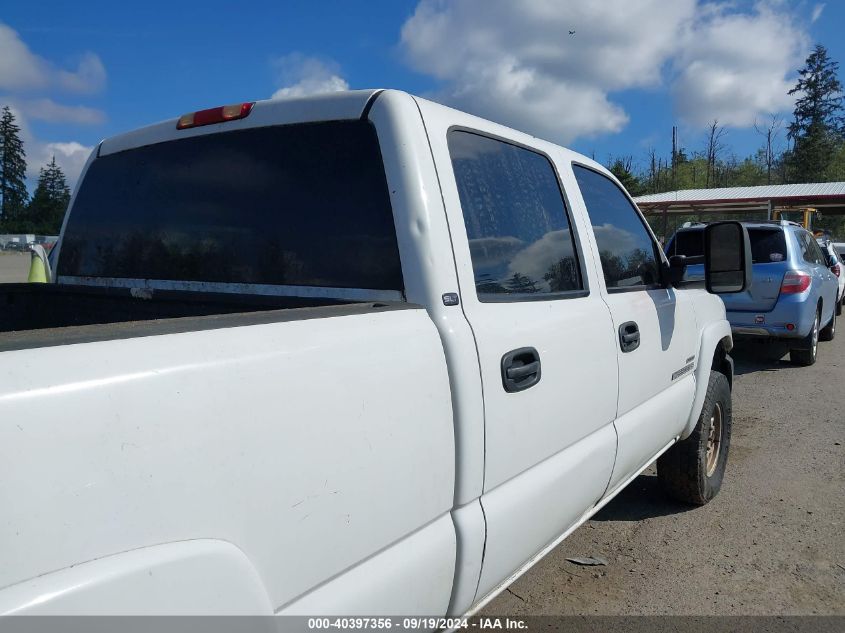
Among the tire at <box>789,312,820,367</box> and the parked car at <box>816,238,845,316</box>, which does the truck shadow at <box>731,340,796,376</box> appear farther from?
the parked car at <box>816,238,845,316</box>

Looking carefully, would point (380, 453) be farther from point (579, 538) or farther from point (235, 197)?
point (579, 538)

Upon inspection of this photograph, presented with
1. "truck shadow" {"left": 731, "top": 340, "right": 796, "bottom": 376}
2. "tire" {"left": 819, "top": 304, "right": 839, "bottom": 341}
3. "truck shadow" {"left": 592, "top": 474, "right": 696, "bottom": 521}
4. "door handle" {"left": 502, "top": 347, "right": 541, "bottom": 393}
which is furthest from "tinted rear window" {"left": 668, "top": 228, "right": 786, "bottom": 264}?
"door handle" {"left": 502, "top": 347, "right": 541, "bottom": 393}

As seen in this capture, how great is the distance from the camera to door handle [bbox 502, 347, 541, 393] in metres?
1.98

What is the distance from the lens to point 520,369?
204 cm

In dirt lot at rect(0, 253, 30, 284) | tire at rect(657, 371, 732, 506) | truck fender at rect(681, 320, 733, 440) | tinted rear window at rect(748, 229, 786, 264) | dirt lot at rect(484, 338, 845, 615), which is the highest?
dirt lot at rect(0, 253, 30, 284)

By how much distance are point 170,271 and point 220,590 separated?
1.62 m

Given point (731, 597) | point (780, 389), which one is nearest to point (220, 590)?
point (731, 597)

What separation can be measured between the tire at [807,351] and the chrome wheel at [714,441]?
517 cm

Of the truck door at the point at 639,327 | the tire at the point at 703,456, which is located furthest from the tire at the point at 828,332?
the truck door at the point at 639,327

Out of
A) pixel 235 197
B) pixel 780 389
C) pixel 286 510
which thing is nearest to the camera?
pixel 286 510

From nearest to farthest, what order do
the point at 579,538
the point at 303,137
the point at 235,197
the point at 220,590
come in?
the point at 220,590
the point at 303,137
the point at 235,197
the point at 579,538

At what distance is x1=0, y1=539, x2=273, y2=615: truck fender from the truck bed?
388 mm

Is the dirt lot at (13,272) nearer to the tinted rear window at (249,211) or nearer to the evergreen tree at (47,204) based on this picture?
the tinted rear window at (249,211)

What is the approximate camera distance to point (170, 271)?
253 cm
